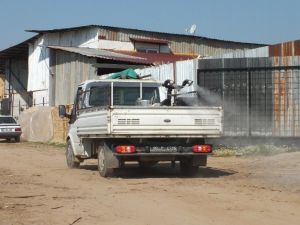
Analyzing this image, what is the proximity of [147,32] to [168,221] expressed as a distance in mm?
37221

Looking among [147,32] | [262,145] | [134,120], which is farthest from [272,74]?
[147,32]

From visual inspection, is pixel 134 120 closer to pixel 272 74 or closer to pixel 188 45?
pixel 272 74

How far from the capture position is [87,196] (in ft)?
32.1

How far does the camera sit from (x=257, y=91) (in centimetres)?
1916

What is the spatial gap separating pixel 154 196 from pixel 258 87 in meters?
10.3

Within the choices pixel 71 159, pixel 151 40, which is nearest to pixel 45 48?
pixel 151 40

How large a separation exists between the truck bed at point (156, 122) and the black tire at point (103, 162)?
0.33m

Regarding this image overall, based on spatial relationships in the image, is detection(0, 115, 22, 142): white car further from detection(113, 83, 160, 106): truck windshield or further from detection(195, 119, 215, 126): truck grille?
detection(195, 119, 215, 126): truck grille

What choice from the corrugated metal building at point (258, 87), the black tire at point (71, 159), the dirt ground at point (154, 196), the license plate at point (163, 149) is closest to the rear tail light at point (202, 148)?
the license plate at point (163, 149)

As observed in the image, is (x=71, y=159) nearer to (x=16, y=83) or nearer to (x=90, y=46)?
(x=90, y=46)

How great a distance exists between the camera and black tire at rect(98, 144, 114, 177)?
12.5 m

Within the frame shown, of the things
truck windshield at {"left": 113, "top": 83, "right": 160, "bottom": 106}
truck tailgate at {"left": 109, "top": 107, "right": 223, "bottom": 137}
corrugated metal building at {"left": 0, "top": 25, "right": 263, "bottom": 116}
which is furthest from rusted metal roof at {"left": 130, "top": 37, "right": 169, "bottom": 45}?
truck tailgate at {"left": 109, "top": 107, "right": 223, "bottom": 137}

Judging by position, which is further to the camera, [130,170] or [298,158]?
[298,158]

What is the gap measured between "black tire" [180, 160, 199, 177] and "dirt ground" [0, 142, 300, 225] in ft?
0.64
